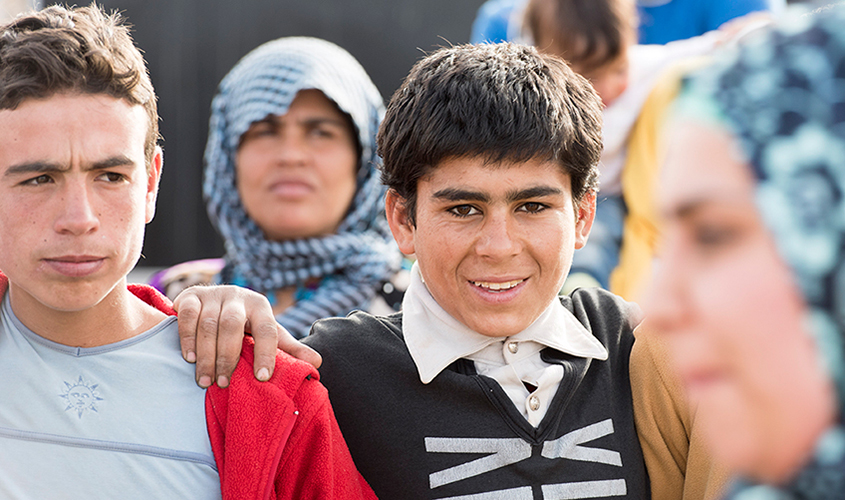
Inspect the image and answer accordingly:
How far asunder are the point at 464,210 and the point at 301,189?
109 cm

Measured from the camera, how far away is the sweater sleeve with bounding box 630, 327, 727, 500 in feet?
5.11

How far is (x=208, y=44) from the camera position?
454 cm

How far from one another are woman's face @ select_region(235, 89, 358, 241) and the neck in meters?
1.02

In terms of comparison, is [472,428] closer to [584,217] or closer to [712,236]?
[584,217]

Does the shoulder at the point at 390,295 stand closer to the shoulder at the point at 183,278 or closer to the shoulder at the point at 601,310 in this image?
the shoulder at the point at 183,278

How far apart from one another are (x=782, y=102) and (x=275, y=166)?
2309mm

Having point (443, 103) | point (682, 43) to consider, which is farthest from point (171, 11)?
point (443, 103)

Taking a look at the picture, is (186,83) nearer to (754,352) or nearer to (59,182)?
(59,182)

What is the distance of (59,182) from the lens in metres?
1.47

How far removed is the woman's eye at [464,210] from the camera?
5.34 feet

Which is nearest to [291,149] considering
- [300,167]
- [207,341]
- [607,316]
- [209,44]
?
[300,167]

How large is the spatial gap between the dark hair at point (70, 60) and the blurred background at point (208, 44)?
114 inches

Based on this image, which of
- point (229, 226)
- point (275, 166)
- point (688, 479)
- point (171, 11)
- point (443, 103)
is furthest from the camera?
point (171, 11)

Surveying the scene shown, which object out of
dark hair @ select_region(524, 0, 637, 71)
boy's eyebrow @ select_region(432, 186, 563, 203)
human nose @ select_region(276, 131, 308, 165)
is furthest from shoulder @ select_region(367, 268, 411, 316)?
boy's eyebrow @ select_region(432, 186, 563, 203)
